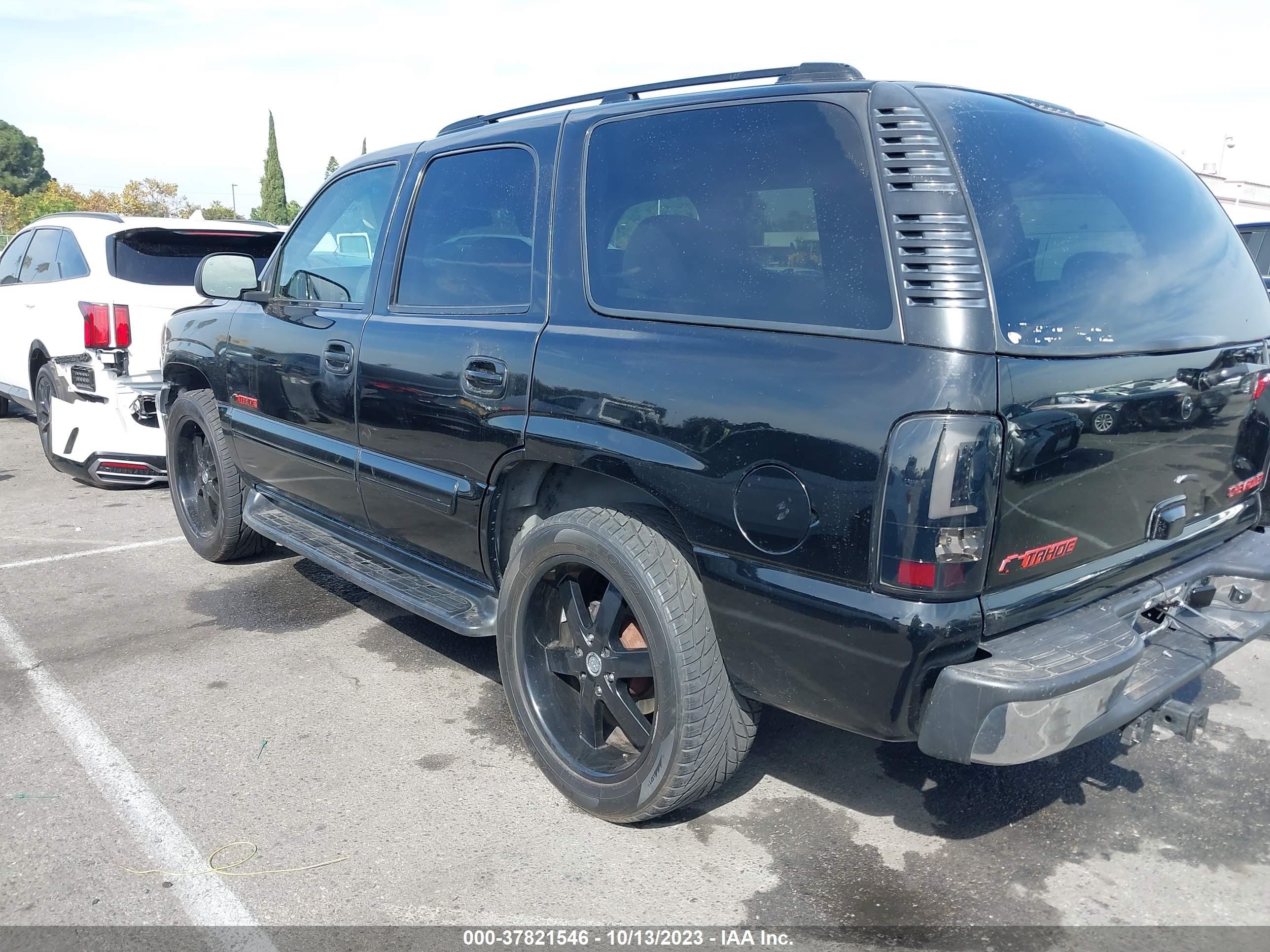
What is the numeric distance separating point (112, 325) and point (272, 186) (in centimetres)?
4841

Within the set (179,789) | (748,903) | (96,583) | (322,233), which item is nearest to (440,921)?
(748,903)

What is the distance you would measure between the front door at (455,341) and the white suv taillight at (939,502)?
4.00 ft

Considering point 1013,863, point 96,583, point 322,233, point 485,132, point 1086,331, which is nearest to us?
point 1086,331

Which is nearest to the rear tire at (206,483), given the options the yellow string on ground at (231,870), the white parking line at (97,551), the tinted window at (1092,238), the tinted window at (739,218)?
the white parking line at (97,551)

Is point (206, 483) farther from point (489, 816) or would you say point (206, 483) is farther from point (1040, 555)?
point (1040, 555)

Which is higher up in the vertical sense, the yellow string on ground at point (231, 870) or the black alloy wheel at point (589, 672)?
the black alloy wheel at point (589, 672)

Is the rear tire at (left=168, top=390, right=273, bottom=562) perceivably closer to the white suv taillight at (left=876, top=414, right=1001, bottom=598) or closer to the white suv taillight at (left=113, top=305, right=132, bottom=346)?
the white suv taillight at (left=113, top=305, right=132, bottom=346)

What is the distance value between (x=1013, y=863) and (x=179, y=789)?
2.44 metres

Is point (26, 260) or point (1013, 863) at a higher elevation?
point (26, 260)

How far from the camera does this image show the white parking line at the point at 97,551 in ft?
17.3

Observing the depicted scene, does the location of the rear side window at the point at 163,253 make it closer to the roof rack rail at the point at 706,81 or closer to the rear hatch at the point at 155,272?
the rear hatch at the point at 155,272

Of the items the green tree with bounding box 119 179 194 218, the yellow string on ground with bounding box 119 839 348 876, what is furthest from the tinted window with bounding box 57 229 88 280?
the green tree with bounding box 119 179 194 218

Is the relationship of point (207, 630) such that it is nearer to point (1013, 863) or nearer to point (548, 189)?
point (548, 189)

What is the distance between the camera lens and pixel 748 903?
252cm
